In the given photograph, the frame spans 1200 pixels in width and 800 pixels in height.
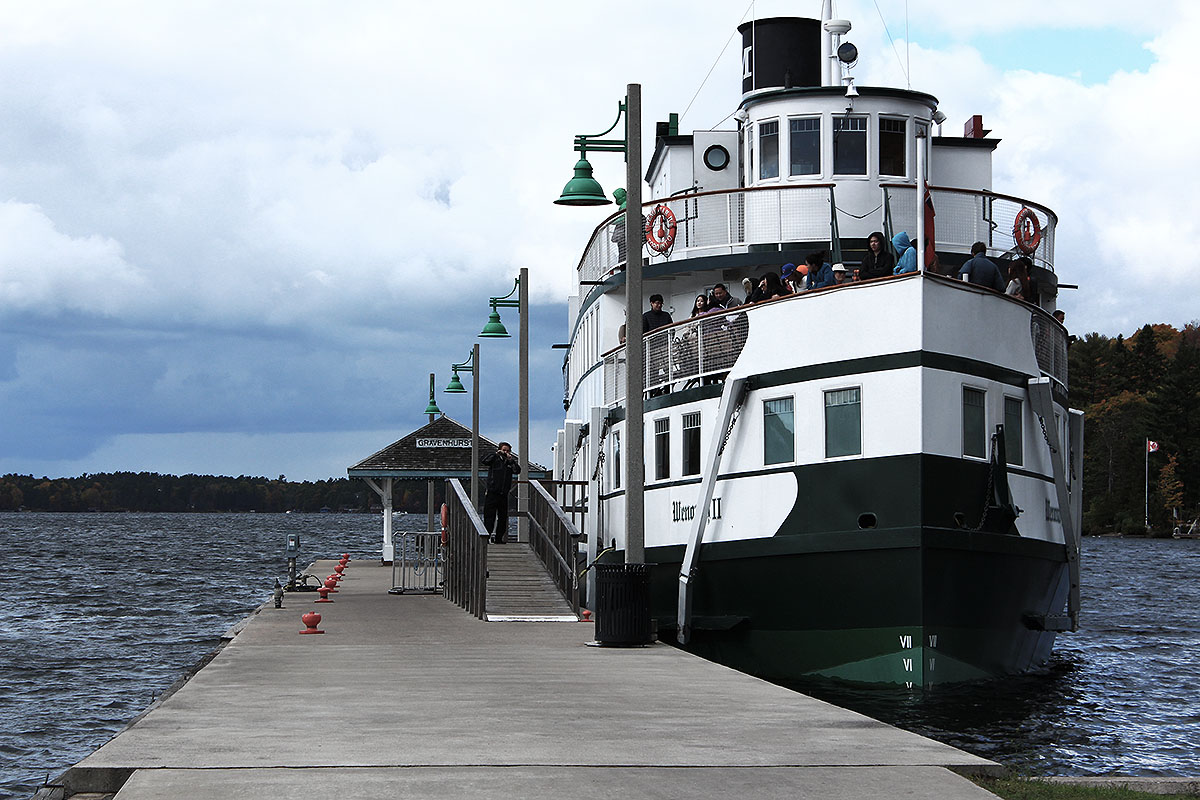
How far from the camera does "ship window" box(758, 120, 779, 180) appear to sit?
85.5ft

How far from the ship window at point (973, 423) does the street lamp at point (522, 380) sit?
425 inches

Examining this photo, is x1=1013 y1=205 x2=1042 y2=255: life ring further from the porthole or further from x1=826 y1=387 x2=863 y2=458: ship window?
x1=826 y1=387 x2=863 y2=458: ship window

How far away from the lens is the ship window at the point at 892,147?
25859mm

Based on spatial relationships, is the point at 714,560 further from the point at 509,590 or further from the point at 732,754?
the point at 732,754

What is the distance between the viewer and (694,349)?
22.1 metres

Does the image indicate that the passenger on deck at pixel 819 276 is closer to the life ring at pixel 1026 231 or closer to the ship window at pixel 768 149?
the life ring at pixel 1026 231

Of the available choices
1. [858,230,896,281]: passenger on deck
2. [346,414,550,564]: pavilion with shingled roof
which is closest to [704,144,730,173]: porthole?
[858,230,896,281]: passenger on deck

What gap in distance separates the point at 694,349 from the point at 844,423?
378 centimetres

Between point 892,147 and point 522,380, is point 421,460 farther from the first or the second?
point 892,147

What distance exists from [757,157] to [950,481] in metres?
9.72

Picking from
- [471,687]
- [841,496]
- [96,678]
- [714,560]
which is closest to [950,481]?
[841,496]

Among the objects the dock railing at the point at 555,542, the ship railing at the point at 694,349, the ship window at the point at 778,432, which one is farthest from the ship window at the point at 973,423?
Answer: the dock railing at the point at 555,542

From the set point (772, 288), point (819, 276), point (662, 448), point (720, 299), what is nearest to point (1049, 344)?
point (819, 276)

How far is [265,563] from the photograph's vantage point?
7238 centimetres
